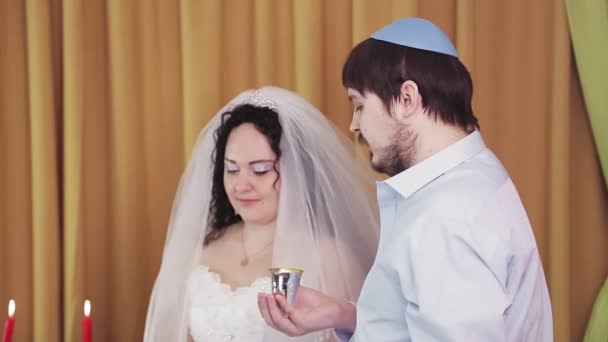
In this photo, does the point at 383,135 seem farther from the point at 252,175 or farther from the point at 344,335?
the point at 252,175

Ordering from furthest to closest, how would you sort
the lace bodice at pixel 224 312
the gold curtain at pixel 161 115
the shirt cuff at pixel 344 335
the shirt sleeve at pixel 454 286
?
1. the gold curtain at pixel 161 115
2. the lace bodice at pixel 224 312
3. the shirt cuff at pixel 344 335
4. the shirt sleeve at pixel 454 286

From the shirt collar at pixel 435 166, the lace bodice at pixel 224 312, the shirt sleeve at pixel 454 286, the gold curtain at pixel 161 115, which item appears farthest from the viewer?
the gold curtain at pixel 161 115

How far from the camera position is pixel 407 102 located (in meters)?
1.50

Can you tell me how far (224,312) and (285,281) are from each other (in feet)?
2.02

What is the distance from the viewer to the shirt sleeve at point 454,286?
1303mm

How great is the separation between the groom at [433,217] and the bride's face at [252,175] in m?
0.59

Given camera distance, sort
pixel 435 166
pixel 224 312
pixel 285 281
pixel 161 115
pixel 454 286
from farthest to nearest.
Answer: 1. pixel 161 115
2. pixel 224 312
3. pixel 285 281
4. pixel 435 166
5. pixel 454 286

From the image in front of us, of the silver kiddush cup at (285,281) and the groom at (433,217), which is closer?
the groom at (433,217)

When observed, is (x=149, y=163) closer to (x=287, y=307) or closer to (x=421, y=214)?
(x=287, y=307)

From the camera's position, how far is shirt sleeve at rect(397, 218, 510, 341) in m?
1.30

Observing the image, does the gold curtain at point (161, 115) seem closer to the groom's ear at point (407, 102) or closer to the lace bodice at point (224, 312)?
the lace bodice at point (224, 312)

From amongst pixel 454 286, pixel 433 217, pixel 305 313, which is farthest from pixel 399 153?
pixel 305 313

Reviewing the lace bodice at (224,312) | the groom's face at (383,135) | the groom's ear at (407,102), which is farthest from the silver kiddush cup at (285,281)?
the lace bodice at (224,312)

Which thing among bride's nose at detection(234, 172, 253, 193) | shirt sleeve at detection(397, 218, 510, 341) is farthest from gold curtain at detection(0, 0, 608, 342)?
shirt sleeve at detection(397, 218, 510, 341)
